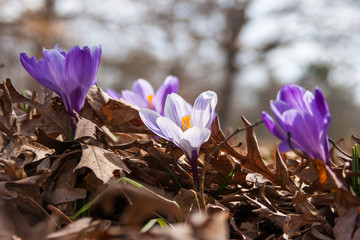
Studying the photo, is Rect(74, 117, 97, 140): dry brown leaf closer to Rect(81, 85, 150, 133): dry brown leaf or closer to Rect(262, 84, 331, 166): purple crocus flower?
Rect(81, 85, 150, 133): dry brown leaf

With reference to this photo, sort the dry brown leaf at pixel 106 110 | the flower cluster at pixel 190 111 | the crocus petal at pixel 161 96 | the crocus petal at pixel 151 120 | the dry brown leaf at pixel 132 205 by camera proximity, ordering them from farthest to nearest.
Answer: the crocus petal at pixel 161 96 < the dry brown leaf at pixel 106 110 < the crocus petal at pixel 151 120 < the flower cluster at pixel 190 111 < the dry brown leaf at pixel 132 205

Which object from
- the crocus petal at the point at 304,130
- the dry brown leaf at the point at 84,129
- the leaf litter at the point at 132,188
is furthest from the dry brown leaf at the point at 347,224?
the dry brown leaf at the point at 84,129

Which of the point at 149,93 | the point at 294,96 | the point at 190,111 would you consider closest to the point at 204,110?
the point at 190,111

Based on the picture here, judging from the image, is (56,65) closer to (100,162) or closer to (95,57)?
(95,57)

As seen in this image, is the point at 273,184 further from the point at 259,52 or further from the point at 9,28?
the point at 259,52

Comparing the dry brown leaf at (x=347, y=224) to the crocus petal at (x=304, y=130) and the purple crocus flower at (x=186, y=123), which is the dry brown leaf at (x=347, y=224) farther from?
the purple crocus flower at (x=186, y=123)

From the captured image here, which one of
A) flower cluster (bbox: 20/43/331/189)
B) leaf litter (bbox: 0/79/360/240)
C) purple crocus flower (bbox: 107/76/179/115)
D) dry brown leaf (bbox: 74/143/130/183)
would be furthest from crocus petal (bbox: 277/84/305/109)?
purple crocus flower (bbox: 107/76/179/115)

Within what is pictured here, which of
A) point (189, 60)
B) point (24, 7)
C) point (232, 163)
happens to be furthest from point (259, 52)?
point (232, 163)
